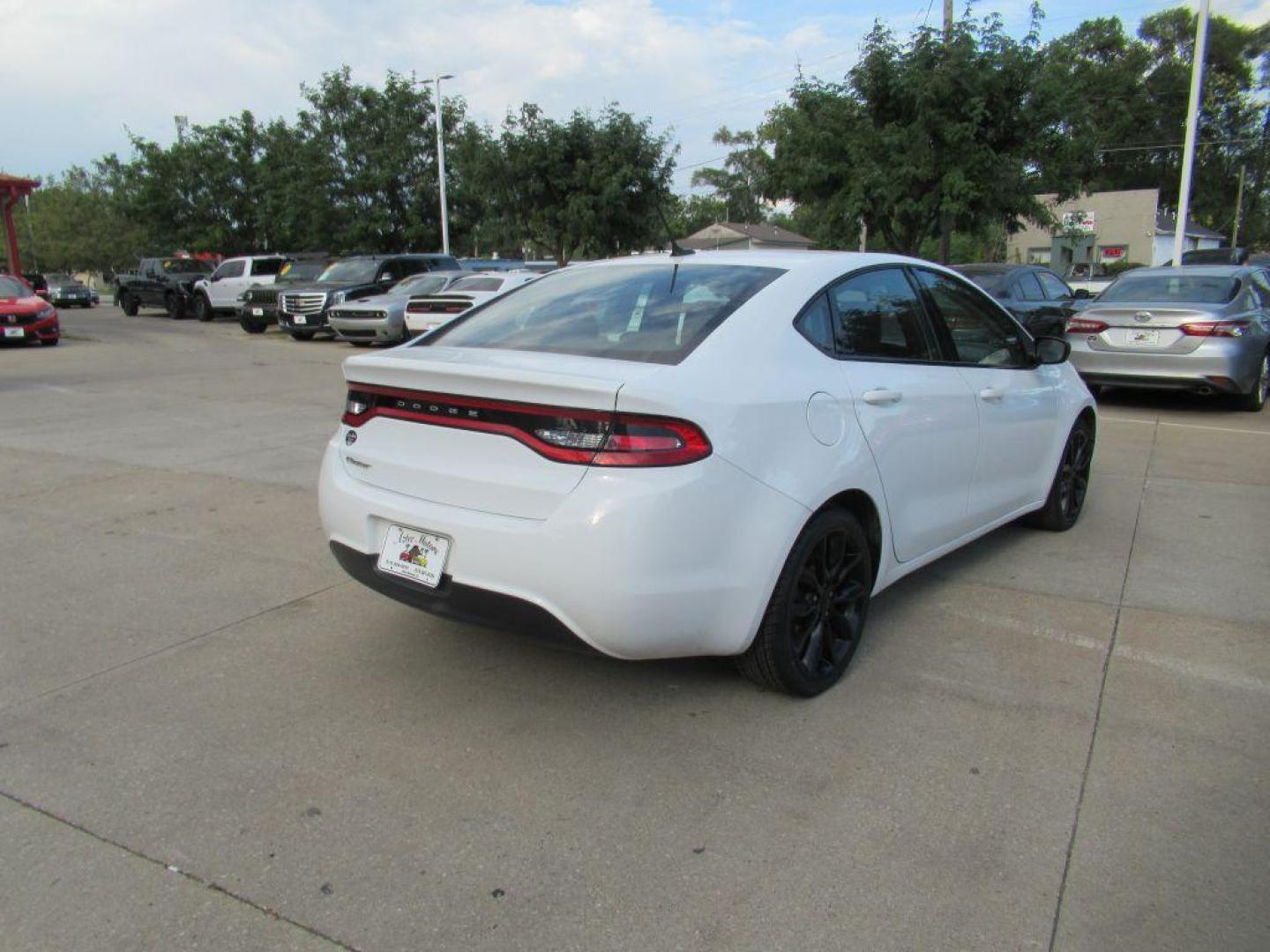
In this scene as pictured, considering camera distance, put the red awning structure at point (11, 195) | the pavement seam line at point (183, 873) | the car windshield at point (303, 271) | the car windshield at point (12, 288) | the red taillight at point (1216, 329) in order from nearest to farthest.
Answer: the pavement seam line at point (183, 873) → the red taillight at point (1216, 329) → the car windshield at point (12, 288) → the car windshield at point (303, 271) → the red awning structure at point (11, 195)

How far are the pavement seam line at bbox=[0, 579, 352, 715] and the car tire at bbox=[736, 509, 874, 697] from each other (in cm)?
223

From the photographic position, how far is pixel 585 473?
2.85 metres

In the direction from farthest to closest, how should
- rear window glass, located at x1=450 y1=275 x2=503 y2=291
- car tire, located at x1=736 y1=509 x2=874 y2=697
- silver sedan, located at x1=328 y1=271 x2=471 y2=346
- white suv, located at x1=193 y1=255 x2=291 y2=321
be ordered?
white suv, located at x1=193 y1=255 x2=291 y2=321 → silver sedan, located at x1=328 y1=271 x2=471 y2=346 → rear window glass, located at x1=450 y1=275 x2=503 y2=291 → car tire, located at x1=736 y1=509 x2=874 y2=697

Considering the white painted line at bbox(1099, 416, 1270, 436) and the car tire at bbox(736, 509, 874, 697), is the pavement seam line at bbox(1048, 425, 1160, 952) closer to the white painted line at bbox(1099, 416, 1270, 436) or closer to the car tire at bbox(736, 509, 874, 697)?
the car tire at bbox(736, 509, 874, 697)

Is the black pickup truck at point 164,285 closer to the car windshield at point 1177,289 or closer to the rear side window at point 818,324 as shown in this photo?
the car windshield at point 1177,289

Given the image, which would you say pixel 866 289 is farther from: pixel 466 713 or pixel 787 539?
pixel 466 713

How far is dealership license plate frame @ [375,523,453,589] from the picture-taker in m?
3.13

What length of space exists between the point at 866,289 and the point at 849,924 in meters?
2.49

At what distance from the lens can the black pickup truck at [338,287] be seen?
1907 centimetres

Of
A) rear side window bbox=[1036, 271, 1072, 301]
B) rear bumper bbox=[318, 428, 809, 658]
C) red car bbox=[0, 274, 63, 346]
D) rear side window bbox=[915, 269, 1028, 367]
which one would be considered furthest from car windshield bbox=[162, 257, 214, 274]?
rear bumper bbox=[318, 428, 809, 658]

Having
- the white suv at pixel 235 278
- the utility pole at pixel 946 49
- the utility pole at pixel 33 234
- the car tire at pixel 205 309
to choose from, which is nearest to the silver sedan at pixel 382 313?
the utility pole at pixel 946 49

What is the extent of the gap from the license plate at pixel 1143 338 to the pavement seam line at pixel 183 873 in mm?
9971

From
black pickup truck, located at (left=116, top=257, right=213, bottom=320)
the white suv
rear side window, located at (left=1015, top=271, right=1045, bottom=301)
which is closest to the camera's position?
rear side window, located at (left=1015, top=271, right=1045, bottom=301)

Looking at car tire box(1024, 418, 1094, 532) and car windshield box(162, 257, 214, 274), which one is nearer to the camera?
car tire box(1024, 418, 1094, 532)
